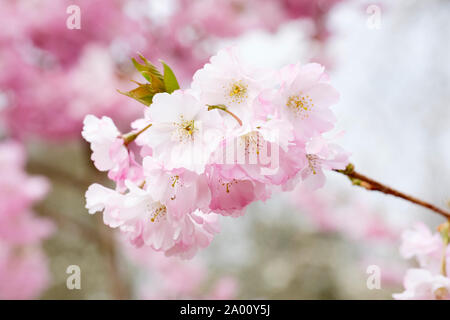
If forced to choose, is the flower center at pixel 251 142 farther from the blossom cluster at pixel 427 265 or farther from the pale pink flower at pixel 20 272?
the pale pink flower at pixel 20 272

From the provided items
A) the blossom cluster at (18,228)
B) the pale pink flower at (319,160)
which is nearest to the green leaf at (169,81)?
the pale pink flower at (319,160)

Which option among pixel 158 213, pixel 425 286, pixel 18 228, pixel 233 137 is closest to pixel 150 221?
pixel 158 213

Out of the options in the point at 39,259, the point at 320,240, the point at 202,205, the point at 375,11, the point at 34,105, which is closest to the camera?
the point at 202,205

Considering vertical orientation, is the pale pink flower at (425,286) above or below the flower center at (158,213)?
below

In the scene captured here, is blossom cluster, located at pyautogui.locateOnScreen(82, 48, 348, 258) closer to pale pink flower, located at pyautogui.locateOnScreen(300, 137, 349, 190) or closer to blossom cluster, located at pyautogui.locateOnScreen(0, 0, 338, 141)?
pale pink flower, located at pyautogui.locateOnScreen(300, 137, 349, 190)

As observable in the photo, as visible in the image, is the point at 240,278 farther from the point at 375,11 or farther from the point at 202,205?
the point at 202,205

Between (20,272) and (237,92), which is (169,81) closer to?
(237,92)
